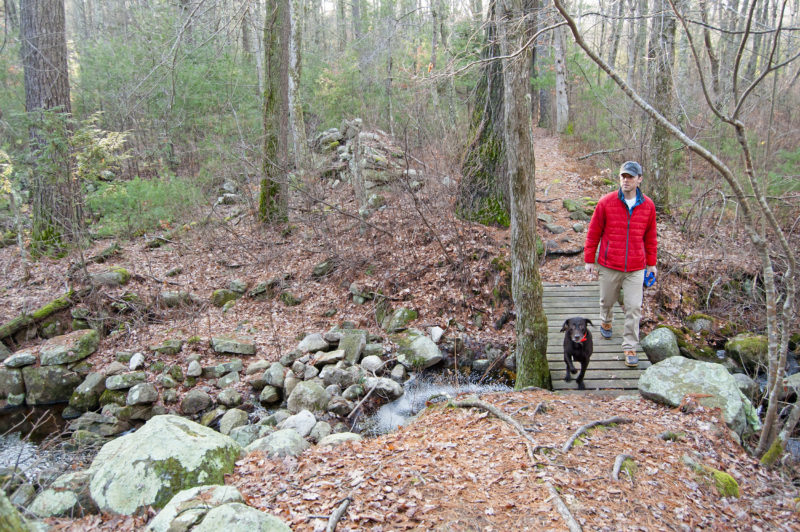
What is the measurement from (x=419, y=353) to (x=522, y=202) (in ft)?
10.3

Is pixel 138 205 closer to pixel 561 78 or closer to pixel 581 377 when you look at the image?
pixel 581 377

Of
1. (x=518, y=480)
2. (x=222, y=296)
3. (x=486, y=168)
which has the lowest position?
(x=518, y=480)

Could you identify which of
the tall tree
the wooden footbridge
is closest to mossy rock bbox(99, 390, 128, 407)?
the tall tree

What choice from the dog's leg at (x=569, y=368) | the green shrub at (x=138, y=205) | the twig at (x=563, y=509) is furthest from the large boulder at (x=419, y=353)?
the green shrub at (x=138, y=205)

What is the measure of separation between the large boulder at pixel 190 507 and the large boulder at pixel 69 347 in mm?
5347

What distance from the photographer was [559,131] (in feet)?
56.1

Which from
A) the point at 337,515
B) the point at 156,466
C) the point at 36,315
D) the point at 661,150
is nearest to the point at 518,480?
the point at 337,515

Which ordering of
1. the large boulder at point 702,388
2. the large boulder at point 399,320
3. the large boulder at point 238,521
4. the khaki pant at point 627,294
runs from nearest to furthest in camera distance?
the large boulder at point 238,521 < the large boulder at point 702,388 < the khaki pant at point 627,294 < the large boulder at point 399,320

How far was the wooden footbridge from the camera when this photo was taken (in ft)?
18.7

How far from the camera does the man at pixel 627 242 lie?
5398 millimetres

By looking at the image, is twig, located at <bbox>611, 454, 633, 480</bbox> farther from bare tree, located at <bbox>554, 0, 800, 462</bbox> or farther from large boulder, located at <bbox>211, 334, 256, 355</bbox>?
large boulder, located at <bbox>211, 334, 256, 355</bbox>

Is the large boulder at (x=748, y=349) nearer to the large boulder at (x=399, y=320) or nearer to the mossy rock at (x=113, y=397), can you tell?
the large boulder at (x=399, y=320)

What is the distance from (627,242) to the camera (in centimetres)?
552

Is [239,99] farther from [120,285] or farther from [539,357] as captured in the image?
[539,357]
